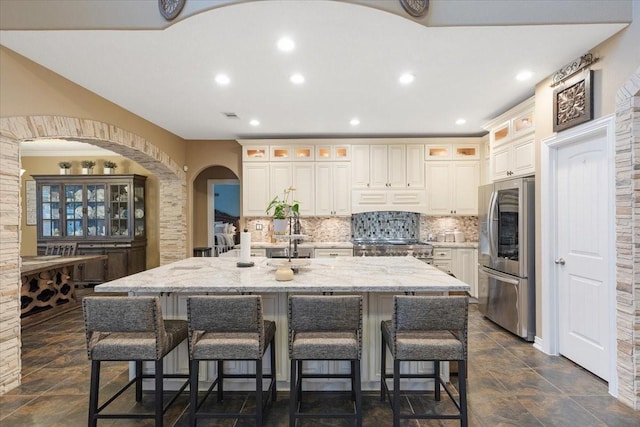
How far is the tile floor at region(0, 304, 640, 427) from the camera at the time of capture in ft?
7.72

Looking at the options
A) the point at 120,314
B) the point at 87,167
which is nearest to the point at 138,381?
the point at 120,314

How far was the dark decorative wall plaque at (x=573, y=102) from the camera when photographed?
2887 millimetres

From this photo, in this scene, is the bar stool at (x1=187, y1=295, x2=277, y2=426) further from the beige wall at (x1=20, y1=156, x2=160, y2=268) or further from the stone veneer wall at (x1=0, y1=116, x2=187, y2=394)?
the beige wall at (x1=20, y1=156, x2=160, y2=268)

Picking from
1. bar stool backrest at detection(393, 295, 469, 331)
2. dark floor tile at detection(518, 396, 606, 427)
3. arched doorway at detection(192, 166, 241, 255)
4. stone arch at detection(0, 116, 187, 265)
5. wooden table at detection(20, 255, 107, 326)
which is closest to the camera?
bar stool backrest at detection(393, 295, 469, 331)

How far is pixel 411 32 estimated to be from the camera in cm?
257

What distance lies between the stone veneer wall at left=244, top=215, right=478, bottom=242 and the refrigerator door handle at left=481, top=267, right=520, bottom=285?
163 cm

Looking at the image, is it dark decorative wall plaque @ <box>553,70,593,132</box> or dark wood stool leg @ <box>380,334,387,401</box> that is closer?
dark wood stool leg @ <box>380,334,387,401</box>

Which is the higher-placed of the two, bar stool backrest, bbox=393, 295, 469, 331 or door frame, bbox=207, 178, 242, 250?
door frame, bbox=207, 178, 242, 250

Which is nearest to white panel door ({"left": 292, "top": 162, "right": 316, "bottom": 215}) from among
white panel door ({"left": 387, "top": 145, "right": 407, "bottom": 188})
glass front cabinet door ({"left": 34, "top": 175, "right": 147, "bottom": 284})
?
white panel door ({"left": 387, "top": 145, "right": 407, "bottom": 188})

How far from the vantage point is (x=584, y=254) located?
3.08 m

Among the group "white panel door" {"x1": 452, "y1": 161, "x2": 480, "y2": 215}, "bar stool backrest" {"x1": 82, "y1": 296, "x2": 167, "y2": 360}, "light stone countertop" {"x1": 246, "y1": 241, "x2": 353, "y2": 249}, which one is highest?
"white panel door" {"x1": 452, "y1": 161, "x2": 480, "y2": 215}

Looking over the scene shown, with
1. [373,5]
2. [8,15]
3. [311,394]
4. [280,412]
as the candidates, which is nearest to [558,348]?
[311,394]

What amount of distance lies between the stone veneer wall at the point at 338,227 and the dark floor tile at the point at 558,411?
366 centimetres

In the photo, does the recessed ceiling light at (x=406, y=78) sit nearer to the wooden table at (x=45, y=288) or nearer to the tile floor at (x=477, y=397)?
the tile floor at (x=477, y=397)
